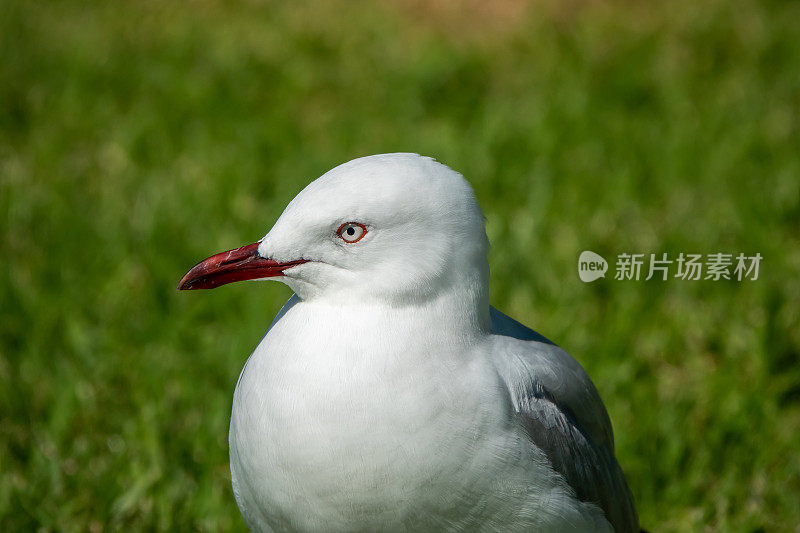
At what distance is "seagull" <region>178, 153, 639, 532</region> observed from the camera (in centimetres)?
191

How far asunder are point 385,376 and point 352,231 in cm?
33

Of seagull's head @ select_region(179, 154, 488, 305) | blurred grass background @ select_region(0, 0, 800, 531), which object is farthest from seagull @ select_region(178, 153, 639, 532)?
blurred grass background @ select_region(0, 0, 800, 531)

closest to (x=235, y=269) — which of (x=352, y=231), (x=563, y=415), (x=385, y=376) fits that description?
(x=352, y=231)

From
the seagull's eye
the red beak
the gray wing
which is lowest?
the gray wing

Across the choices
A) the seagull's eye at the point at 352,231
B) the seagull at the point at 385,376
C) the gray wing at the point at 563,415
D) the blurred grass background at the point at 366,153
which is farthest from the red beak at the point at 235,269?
the blurred grass background at the point at 366,153

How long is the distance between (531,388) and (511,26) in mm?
4823

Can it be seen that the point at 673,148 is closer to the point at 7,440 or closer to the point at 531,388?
the point at 531,388

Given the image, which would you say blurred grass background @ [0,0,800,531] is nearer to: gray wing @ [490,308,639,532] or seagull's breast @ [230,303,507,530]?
gray wing @ [490,308,639,532]

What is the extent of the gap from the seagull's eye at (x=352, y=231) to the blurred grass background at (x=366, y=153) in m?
1.30

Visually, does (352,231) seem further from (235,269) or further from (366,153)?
(366,153)

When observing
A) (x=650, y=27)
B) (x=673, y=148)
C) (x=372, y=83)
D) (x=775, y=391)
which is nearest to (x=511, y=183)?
(x=673, y=148)

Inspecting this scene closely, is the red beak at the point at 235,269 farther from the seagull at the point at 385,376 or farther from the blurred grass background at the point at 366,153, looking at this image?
the blurred grass background at the point at 366,153

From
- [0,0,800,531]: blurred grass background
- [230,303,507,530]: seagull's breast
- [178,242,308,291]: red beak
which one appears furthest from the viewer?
[0,0,800,531]: blurred grass background

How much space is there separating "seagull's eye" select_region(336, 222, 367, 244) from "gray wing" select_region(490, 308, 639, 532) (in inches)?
16.7
